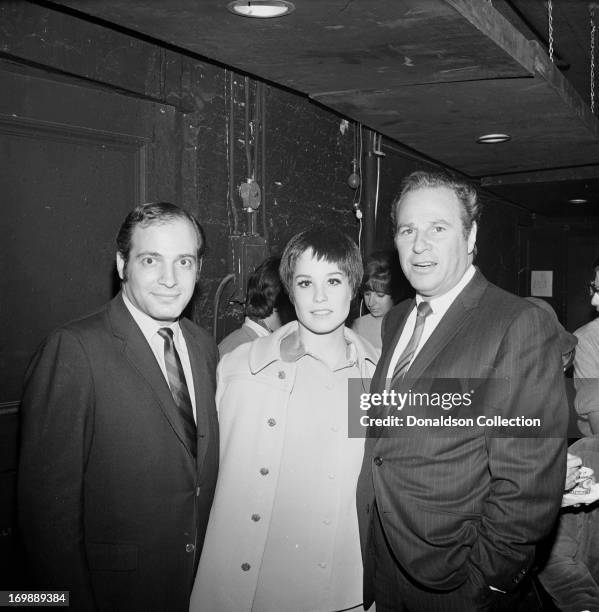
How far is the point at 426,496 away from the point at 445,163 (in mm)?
3542

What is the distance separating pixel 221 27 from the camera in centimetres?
229

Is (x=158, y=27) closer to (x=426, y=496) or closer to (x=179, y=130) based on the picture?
(x=179, y=130)

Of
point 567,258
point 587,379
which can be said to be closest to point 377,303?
point 587,379

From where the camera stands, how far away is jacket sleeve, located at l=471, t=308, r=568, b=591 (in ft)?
6.10

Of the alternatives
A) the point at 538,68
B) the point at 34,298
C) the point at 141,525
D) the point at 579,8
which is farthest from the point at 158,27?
the point at 579,8

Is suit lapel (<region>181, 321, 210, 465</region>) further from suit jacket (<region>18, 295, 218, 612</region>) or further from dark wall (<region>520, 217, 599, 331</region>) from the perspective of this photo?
dark wall (<region>520, 217, 599, 331</region>)

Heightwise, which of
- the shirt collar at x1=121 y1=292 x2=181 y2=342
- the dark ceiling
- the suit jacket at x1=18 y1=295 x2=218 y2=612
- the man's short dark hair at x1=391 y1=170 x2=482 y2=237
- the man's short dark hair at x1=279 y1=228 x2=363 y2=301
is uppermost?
the dark ceiling

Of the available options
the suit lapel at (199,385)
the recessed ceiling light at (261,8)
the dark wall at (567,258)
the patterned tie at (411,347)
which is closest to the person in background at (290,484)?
the suit lapel at (199,385)

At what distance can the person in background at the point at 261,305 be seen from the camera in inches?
123

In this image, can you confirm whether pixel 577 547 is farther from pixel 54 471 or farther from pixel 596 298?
pixel 54 471

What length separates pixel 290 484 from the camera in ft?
6.96

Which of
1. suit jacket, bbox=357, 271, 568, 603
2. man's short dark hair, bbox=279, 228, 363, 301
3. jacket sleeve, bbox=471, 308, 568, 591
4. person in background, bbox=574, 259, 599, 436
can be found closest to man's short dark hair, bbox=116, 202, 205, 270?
man's short dark hair, bbox=279, 228, 363, 301

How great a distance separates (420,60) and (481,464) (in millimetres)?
1547

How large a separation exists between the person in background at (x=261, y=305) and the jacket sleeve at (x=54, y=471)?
131 centimetres
